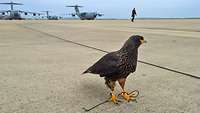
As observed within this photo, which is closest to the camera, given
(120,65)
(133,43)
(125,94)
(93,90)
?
(120,65)

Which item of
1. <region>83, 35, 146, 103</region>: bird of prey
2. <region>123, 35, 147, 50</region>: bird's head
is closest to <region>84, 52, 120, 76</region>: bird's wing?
<region>83, 35, 146, 103</region>: bird of prey

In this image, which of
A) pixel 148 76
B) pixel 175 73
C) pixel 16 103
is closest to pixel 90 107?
pixel 16 103

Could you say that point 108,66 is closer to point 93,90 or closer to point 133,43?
point 133,43

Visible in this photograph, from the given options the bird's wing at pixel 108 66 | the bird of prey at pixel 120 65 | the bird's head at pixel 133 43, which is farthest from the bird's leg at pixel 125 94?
the bird's head at pixel 133 43

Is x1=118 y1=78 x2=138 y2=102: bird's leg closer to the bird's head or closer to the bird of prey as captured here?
the bird of prey

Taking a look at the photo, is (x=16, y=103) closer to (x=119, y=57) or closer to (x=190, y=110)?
(x=119, y=57)

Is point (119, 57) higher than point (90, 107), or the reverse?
point (119, 57)

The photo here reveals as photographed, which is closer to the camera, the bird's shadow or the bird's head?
the bird's head

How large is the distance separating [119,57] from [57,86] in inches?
49.7

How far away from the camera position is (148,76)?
5.16m

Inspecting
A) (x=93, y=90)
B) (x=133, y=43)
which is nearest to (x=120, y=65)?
(x=133, y=43)

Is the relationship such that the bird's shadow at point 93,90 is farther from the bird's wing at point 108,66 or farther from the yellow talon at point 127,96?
the bird's wing at point 108,66

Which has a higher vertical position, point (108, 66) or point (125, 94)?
point (108, 66)

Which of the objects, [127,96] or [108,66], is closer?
[108,66]
